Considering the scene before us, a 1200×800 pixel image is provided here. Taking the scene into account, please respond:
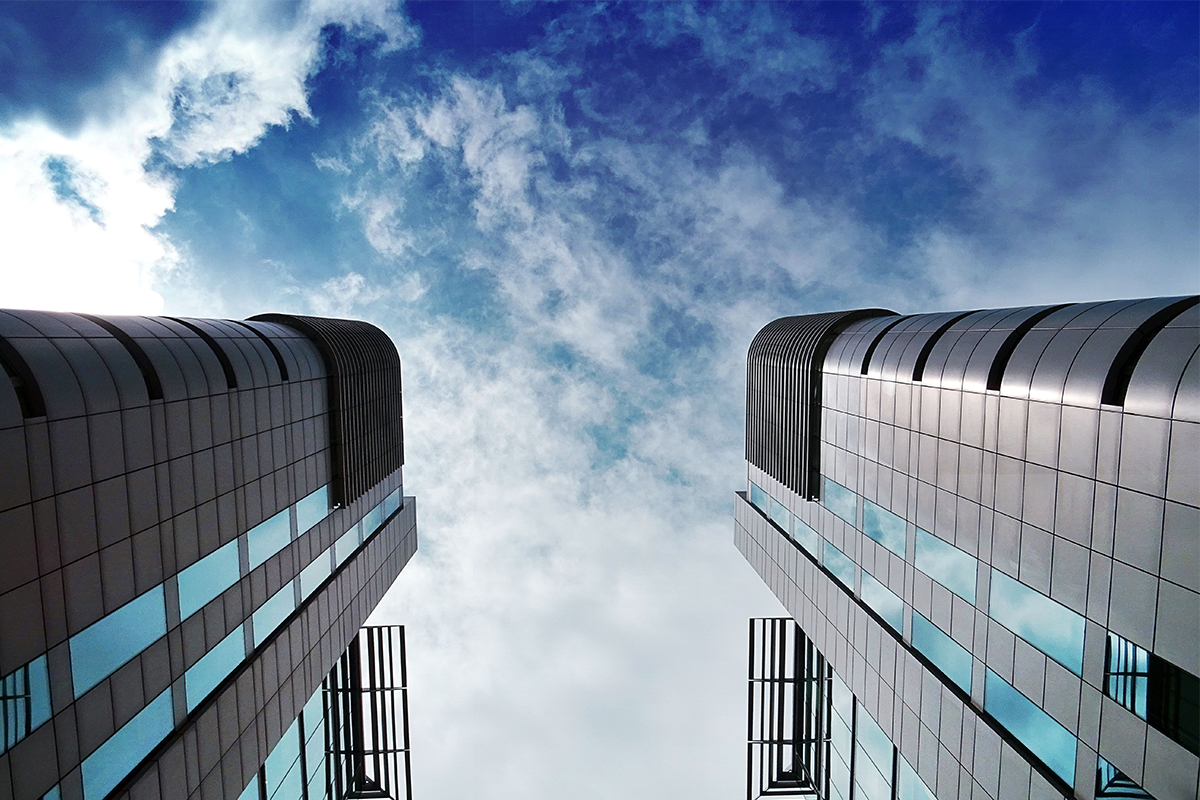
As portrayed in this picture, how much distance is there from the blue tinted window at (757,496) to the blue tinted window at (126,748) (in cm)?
3701

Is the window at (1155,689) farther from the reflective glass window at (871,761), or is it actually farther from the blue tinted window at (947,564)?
the reflective glass window at (871,761)

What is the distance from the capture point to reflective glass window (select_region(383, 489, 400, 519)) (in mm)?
39500

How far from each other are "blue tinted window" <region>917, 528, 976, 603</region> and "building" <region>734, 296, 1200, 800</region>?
0.27 feet

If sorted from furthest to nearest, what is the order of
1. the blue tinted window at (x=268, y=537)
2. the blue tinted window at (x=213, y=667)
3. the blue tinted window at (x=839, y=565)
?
the blue tinted window at (x=839, y=565) < the blue tinted window at (x=268, y=537) < the blue tinted window at (x=213, y=667)

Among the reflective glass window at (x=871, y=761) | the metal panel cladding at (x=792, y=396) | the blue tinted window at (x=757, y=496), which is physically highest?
the metal panel cladding at (x=792, y=396)

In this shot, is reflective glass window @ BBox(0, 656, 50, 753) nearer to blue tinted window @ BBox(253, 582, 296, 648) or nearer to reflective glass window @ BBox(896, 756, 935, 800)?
blue tinted window @ BBox(253, 582, 296, 648)

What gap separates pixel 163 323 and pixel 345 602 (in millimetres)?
17112

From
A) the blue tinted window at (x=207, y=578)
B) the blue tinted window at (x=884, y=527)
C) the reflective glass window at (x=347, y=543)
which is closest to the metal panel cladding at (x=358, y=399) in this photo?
the reflective glass window at (x=347, y=543)

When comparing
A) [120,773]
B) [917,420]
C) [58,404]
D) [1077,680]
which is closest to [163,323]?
[58,404]

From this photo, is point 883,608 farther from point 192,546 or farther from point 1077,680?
point 192,546

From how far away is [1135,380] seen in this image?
1361 cm

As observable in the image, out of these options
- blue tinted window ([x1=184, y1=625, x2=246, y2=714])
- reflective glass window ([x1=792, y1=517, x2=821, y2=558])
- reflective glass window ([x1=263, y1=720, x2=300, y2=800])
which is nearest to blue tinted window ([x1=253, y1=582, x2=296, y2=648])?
blue tinted window ([x1=184, y1=625, x2=246, y2=714])

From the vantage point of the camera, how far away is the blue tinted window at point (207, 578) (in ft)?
59.3

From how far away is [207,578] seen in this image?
63.0 ft
